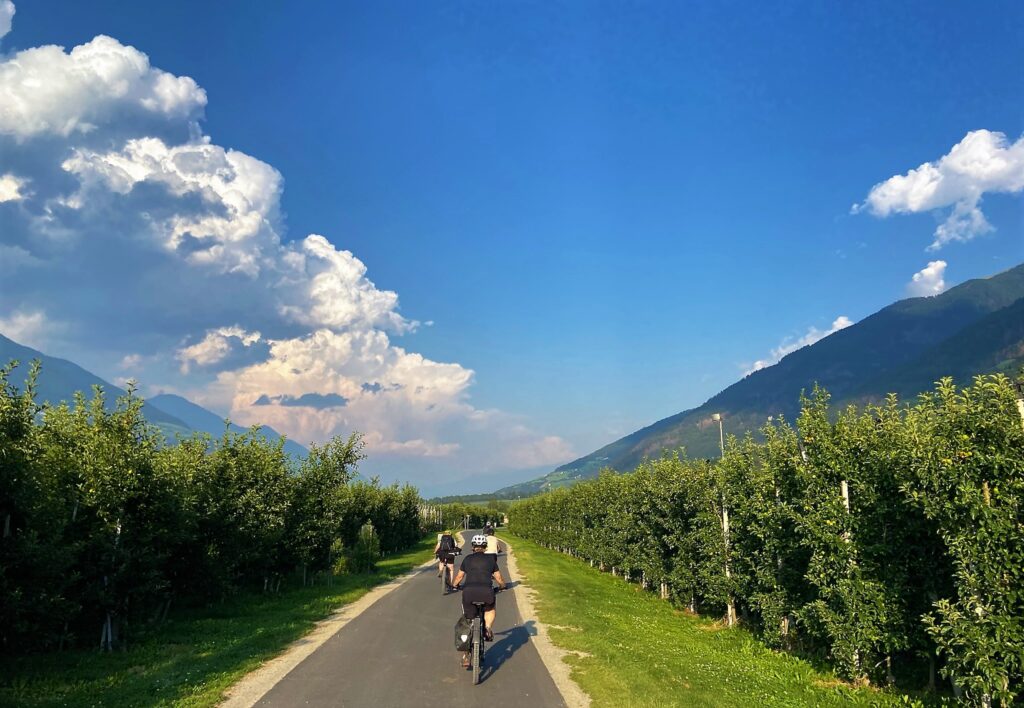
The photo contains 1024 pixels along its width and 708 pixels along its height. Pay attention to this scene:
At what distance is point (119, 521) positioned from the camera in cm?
1301

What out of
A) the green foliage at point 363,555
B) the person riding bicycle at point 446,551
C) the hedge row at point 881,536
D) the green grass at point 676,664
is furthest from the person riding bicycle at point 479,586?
the green foliage at point 363,555

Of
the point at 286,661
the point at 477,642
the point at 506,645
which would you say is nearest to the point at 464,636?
the point at 477,642

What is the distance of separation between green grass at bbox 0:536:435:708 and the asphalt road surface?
1.28 m

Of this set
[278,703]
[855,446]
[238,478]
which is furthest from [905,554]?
[238,478]

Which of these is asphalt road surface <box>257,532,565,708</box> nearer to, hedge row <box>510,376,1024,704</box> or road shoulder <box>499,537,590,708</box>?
road shoulder <box>499,537,590,708</box>

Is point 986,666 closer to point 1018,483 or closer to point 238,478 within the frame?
point 1018,483

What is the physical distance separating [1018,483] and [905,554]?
11.9 feet

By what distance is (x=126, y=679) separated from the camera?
10.6 meters

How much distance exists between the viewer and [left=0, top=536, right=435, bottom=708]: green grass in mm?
9414

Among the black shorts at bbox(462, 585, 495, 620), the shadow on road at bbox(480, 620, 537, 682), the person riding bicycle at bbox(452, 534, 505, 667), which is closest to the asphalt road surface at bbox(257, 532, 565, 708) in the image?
the shadow on road at bbox(480, 620, 537, 682)

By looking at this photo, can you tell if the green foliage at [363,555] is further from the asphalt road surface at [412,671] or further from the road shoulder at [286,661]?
the asphalt road surface at [412,671]

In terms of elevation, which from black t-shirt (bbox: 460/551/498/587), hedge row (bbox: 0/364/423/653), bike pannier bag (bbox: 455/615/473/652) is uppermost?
hedge row (bbox: 0/364/423/653)

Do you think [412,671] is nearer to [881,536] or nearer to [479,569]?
[479,569]

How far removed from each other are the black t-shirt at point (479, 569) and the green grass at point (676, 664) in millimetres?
2322
